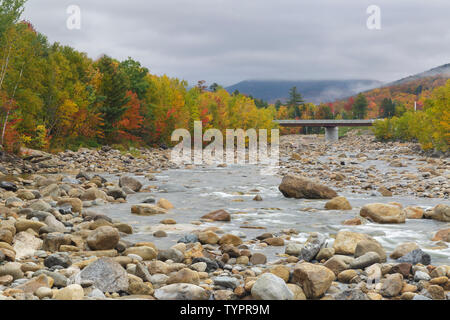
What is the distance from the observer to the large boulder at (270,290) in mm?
7168

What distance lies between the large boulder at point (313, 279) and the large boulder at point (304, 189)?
12.5 meters

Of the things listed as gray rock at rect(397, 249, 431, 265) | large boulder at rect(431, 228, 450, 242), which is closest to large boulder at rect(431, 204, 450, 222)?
large boulder at rect(431, 228, 450, 242)

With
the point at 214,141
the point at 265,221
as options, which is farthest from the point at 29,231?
the point at 214,141

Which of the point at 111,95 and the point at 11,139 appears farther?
the point at 111,95

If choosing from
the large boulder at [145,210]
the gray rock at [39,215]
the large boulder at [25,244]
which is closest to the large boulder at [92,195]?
the large boulder at [145,210]

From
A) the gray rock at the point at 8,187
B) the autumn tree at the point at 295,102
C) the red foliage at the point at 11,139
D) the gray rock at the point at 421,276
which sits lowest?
the gray rock at the point at 421,276

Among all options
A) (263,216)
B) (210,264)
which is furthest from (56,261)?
(263,216)

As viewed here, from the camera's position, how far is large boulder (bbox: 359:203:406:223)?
14859 millimetres

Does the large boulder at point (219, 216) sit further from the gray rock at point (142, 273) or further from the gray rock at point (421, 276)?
the gray rock at point (421, 276)

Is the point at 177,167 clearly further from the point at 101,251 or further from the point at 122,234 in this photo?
the point at 101,251

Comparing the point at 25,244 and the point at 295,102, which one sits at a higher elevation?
the point at 295,102

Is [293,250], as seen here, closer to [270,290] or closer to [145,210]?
[270,290]

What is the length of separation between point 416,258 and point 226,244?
13.9ft

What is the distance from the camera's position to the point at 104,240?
1047 cm
